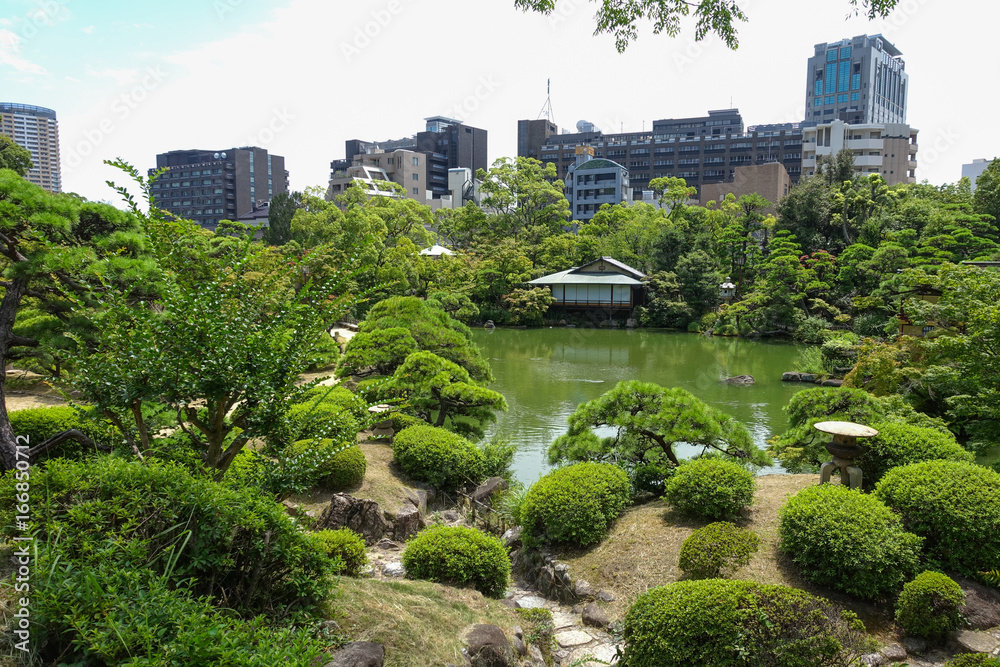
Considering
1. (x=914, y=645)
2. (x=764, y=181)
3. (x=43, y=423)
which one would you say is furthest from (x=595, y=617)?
(x=764, y=181)

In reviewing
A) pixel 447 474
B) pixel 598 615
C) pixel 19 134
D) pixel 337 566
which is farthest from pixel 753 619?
pixel 19 134

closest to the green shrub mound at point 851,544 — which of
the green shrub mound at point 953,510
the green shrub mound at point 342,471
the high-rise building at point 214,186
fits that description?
the green shrub mound at point 953,510

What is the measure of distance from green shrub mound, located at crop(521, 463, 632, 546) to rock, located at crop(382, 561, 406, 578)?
1228 mm

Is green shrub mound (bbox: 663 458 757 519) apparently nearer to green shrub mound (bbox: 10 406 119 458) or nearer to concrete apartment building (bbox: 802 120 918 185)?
green shrub mound (bbox: 10 406 119 458)

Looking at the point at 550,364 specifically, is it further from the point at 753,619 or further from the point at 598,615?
the point at 753,619

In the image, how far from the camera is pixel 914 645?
3.99 meters

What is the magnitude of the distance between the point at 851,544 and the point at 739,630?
1.63 metres

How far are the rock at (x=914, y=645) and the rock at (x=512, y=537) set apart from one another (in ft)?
10.6

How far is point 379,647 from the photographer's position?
2.84 metres

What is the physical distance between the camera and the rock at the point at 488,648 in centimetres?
322

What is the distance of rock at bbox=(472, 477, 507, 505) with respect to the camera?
23.3ft

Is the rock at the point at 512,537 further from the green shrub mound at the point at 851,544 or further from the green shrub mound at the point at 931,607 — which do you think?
the green shrub mound at the point at 931,607

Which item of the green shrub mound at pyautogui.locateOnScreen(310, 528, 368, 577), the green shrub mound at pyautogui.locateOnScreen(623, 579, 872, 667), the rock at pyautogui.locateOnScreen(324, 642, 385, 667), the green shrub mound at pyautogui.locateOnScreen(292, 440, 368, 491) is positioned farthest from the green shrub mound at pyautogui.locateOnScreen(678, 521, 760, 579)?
the green shrub mound at pyautogui.locateOnScreen(292, 440, 368, 491)

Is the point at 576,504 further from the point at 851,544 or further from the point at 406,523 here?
the point at 851,544
